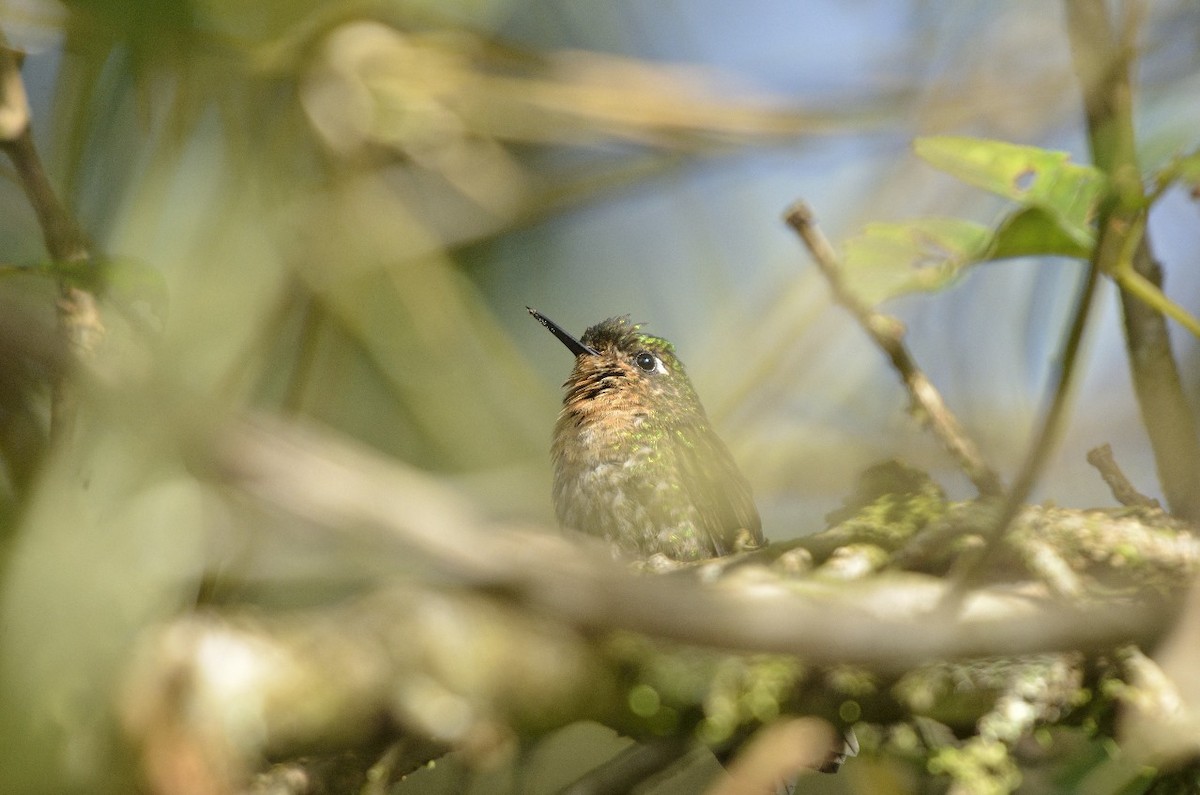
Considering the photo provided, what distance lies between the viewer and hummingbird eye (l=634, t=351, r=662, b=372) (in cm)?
371

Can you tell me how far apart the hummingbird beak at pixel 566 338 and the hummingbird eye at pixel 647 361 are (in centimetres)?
16

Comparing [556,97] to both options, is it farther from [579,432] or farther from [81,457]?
[81,457]

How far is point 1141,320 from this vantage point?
6.06 ft

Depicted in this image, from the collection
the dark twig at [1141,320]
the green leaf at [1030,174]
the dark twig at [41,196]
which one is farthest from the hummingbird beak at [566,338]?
the green leaf at [1030,174]

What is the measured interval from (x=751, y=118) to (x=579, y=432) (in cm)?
136

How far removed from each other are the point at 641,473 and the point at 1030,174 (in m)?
1.86

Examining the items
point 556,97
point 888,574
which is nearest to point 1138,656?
point 888,574

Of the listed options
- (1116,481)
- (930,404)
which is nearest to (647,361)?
(930,404)

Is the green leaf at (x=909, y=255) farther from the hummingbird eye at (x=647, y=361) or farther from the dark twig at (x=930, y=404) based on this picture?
the hummingbird eye at (x=647, y=361)

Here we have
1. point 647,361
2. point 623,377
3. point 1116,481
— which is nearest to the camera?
point 1116,481

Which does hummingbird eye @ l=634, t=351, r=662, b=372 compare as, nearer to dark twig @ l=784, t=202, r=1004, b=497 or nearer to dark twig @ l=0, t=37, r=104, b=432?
dark twig @ l=784, t=202, r=1004, b=497

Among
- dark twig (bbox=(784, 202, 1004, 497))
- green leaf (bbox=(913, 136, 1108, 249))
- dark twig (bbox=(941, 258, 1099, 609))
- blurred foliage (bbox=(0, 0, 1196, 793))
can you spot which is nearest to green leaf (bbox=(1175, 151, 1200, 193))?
green leaf (bbox=(913, 136, 1108, 249))

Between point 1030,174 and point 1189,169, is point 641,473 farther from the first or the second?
point 1189,169

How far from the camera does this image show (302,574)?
6.36 ft
